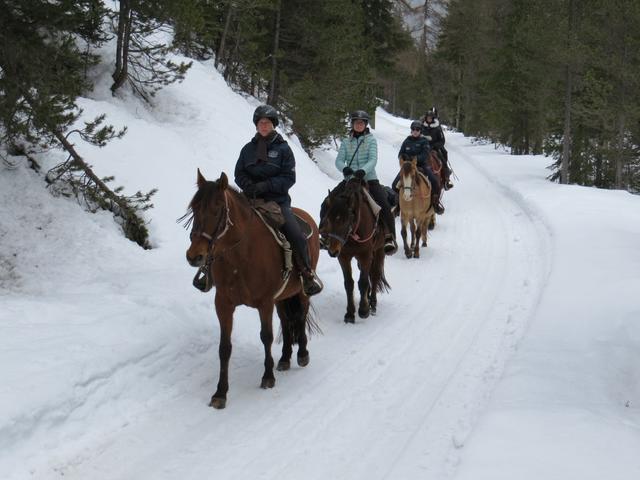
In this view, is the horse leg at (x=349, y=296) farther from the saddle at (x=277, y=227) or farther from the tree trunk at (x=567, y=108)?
the tree trunk at (x=567, y=108)

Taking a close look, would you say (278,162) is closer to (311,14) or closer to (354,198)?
(354,198)

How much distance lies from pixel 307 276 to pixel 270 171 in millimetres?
1374

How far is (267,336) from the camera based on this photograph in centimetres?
630

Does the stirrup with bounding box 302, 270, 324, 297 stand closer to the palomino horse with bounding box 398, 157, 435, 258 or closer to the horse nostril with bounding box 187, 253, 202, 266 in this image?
the horse nostril with bounding box 187, 253, 202, 266

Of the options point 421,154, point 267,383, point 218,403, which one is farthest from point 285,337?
point 421,154

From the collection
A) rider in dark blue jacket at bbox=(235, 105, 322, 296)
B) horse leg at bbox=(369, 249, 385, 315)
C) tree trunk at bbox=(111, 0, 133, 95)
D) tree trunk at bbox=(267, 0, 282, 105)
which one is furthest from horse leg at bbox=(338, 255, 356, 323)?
tree trunk at bbox=(267, 0, 282, 105)

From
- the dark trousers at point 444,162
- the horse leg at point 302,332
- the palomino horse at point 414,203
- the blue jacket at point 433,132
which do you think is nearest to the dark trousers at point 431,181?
the palomino horse at point 414,203

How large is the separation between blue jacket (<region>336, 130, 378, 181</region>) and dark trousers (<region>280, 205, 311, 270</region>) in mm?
2801

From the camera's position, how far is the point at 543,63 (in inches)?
1013

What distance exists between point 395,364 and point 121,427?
339 centimetres

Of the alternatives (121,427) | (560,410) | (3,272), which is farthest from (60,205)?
(560,410)

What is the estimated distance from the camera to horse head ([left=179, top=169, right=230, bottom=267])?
505 centimetres

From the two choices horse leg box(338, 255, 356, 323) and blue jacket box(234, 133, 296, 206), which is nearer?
blue jacket box(234, 133, 296, 206)

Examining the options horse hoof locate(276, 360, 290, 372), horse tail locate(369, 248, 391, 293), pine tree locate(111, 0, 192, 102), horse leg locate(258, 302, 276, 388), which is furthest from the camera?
pine tree locate(111, 0, 192, 102)
